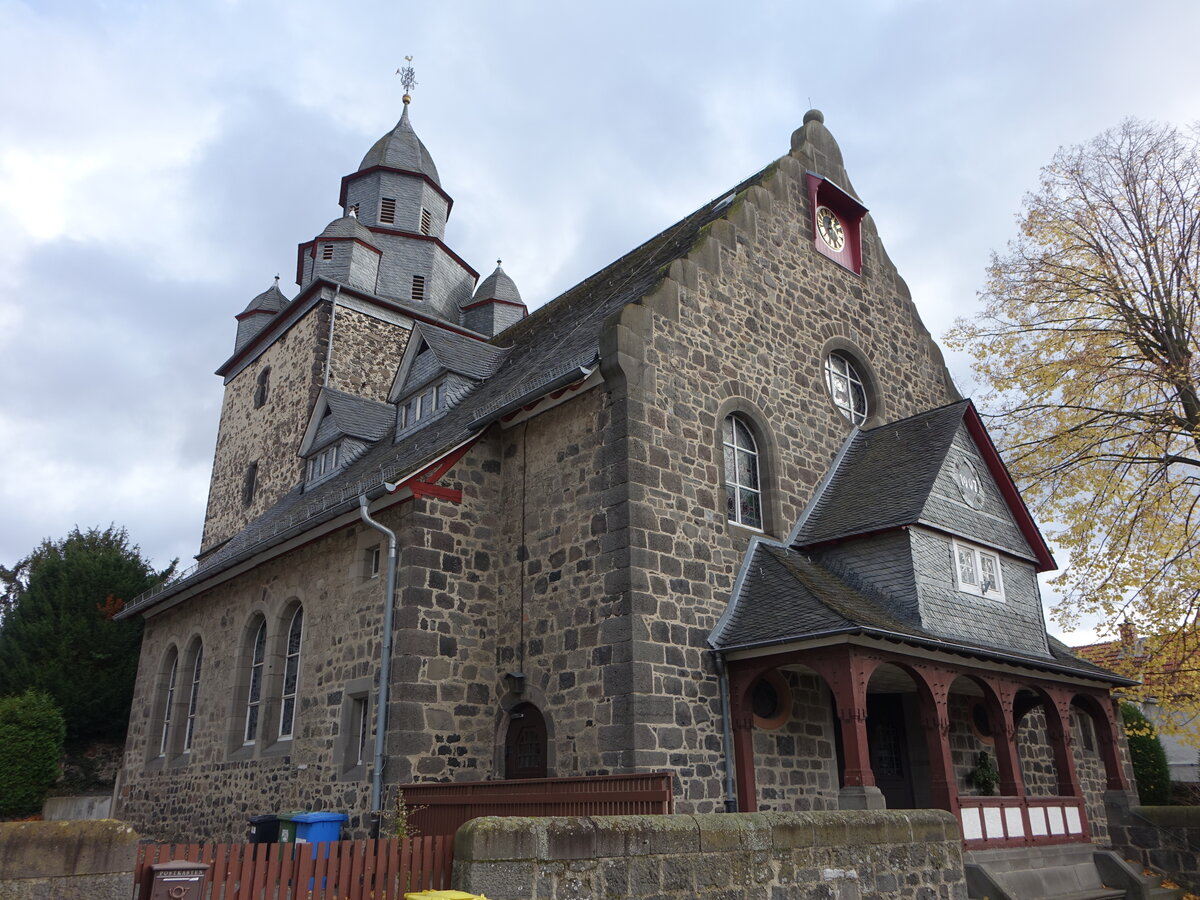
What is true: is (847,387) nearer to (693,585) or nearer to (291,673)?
(693,585)

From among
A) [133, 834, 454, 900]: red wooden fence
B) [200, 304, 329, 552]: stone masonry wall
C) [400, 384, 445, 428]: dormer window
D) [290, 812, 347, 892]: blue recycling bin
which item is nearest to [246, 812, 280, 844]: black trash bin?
[290, 812, 347, 892]: blue recycling bin

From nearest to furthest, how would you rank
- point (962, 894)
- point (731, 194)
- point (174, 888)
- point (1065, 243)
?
point (174, 888), point (962, 894), point (1065, 243), point (731, 194)

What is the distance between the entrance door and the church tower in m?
14.8

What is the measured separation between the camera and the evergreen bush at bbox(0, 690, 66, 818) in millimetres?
21547

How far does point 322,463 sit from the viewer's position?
869 inches

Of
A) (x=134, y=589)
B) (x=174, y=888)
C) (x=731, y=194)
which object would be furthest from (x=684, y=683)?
(x=134, y=589)

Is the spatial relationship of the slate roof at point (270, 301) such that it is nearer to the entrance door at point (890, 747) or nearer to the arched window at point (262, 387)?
the arched window at point (262, 387)

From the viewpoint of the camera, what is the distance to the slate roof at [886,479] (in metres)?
12.9

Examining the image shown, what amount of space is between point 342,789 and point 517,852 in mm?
7600

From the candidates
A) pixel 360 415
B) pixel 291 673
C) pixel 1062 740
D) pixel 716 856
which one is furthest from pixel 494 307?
pixel 716 856

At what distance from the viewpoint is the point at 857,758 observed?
34.1 feet

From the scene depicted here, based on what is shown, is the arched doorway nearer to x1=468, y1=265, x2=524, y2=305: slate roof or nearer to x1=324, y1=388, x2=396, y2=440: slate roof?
x1=324, y1=388, x2=396, y2=440: slate roof

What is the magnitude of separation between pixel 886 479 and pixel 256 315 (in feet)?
81.2

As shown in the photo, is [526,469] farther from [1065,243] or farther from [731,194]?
[1065,243]
